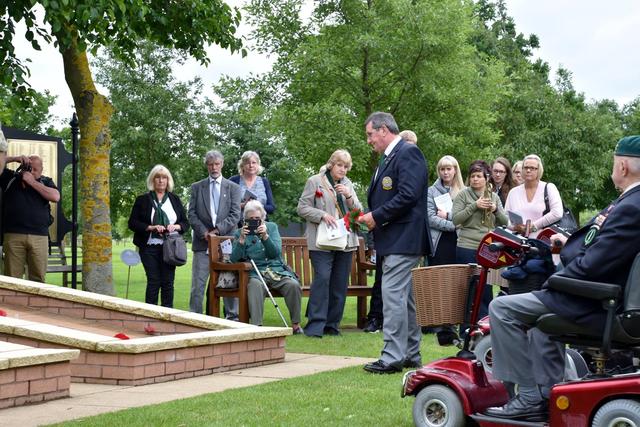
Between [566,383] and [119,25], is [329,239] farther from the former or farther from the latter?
[566,383]

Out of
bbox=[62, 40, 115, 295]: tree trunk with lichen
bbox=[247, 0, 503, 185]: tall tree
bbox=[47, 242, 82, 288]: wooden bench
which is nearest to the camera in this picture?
bbox=[62, 40, 115, 295]: tree trunk with lichen

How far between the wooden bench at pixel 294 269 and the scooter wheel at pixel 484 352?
5.80m

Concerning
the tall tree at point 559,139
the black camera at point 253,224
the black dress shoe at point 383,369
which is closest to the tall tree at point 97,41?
the black camera at point 253,224

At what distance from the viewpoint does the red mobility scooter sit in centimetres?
517

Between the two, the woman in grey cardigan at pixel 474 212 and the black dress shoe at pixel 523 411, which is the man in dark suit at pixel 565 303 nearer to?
the black dress shoe at pixel 523 411

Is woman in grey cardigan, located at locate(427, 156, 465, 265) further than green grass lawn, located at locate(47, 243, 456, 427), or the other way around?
woman in grey cardigan, located at locate(427, 156, 465, 265)

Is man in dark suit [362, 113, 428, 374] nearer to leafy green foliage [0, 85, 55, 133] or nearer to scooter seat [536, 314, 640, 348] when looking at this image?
scooter seat [536, 314, 640, 348]

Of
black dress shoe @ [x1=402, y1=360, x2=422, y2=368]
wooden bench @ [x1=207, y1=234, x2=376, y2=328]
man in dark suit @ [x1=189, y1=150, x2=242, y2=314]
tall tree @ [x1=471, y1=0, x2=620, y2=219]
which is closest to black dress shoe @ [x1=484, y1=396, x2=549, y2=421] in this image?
black dress shoe @ [x1=402, y1=360, x2=422, y2=368]

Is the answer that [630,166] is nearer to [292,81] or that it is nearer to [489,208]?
[489,208]

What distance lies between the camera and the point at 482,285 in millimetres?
6477

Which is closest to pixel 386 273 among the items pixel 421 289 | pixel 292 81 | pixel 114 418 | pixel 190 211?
pixel 421 289

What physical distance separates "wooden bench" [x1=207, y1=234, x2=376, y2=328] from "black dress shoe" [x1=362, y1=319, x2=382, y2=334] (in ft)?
1.43

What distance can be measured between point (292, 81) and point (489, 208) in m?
22.1

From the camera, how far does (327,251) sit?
38.5 ft
